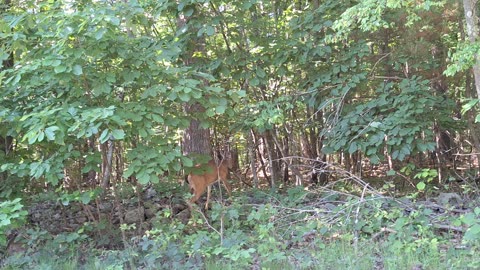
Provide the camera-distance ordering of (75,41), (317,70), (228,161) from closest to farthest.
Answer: (75,41)
(317,70)
(228,161)

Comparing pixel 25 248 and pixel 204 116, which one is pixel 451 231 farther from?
pixel 25 248

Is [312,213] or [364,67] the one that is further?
[364,67]

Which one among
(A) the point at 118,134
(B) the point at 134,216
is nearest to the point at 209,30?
(A) the point at 118,134

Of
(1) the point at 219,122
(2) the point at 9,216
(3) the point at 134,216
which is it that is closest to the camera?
(2) the point at 9,216

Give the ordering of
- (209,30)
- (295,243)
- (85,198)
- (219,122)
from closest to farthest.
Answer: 1. (295,243)
2. (85,198)
3. (209,30)
4. (219,122)

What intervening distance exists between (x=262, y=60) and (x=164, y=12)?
1650 mm

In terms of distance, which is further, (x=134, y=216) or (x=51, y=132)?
(x=134, y=216)

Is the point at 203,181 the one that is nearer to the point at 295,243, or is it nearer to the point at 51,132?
the point at 295,243

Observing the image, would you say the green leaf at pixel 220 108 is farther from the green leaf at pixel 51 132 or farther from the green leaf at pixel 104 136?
the green leaf at pixel 51 132

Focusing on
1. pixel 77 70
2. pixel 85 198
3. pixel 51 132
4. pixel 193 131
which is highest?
pixel 77 70

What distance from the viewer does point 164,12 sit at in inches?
286

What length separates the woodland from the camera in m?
5.05

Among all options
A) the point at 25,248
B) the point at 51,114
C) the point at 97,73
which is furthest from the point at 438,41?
the point at 25,248

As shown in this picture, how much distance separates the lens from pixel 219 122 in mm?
8883
